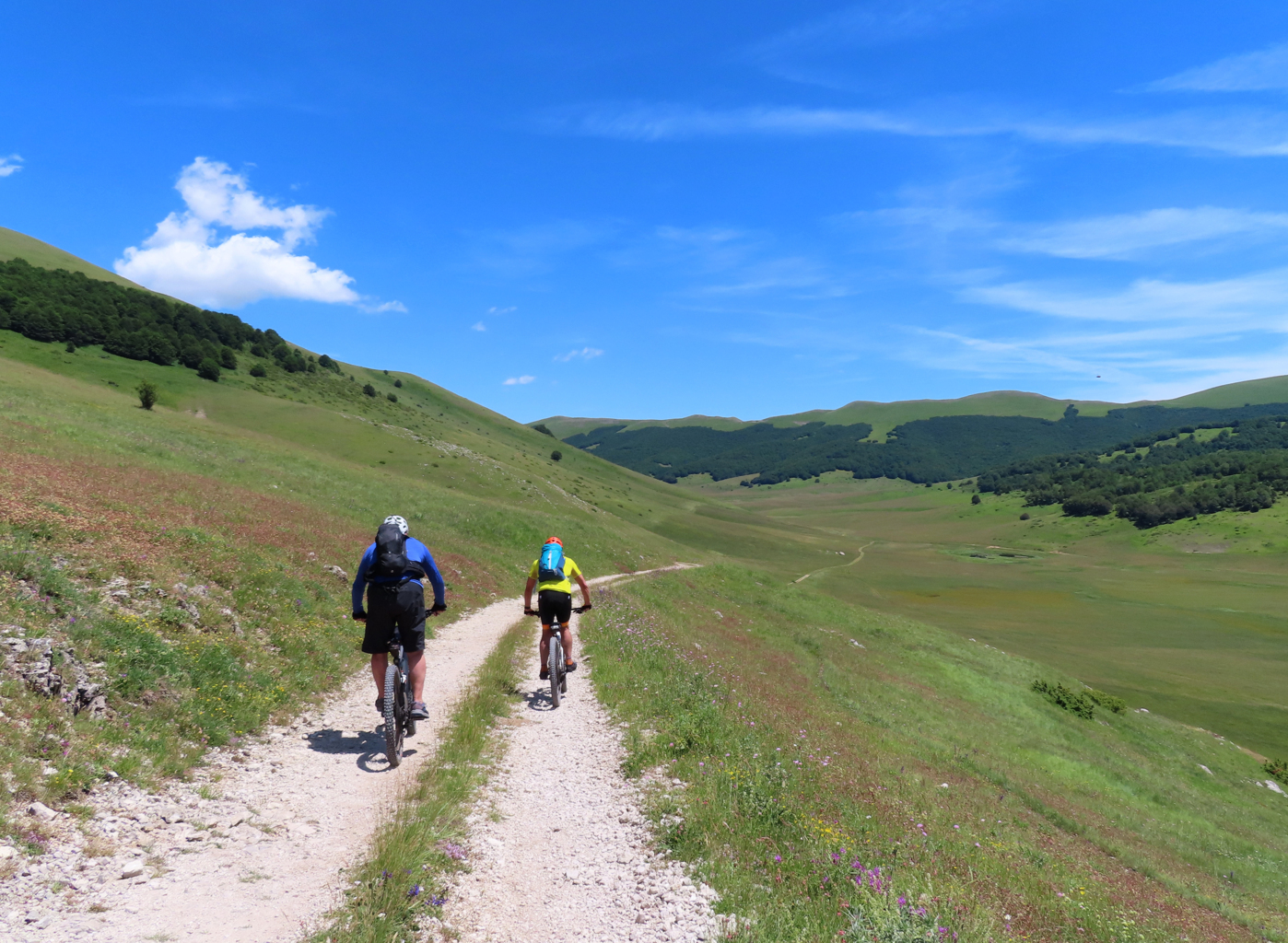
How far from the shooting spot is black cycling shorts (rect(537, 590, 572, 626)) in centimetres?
1344

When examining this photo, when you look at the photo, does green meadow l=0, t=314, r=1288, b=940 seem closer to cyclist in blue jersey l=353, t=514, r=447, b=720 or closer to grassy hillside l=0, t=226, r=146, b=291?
cyclist in blue jersey l=353, t=514, r=447, b=720

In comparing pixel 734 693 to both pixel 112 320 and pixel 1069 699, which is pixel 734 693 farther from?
pixel 112 320

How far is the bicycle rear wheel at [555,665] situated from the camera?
527 inches

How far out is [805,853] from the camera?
23.3 ft

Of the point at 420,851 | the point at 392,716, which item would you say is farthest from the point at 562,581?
the point at 420,851

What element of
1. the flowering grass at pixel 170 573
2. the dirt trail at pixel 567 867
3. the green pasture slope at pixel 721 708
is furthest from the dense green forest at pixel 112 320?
the dirt trail at pixel 567 867

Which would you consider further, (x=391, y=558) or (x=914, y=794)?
(x=914, y=794)

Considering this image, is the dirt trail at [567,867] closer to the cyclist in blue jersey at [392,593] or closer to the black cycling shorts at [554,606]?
the cyclist in blue jersey at [392,593]

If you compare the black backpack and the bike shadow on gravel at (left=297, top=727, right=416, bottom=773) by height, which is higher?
the black backpack

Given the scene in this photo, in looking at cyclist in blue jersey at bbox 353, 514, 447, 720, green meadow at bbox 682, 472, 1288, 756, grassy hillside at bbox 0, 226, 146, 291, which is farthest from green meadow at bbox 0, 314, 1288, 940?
grassy hillside at bbox 0, 226, 146, 291

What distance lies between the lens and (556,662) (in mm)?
13484

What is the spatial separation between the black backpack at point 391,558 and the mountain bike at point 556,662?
3.91 m

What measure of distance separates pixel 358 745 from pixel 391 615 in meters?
2.51

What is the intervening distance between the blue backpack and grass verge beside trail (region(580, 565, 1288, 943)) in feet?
10.0
